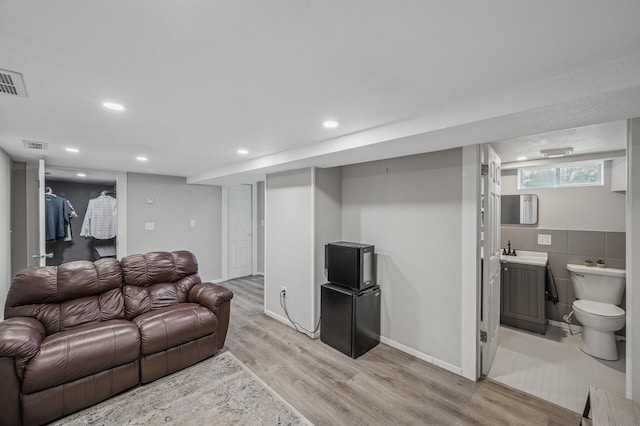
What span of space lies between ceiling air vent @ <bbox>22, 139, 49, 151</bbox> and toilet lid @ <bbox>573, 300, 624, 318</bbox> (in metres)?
5.93

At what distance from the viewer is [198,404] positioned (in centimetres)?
208

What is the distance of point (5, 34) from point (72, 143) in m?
2.10

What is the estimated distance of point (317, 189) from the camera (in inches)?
128

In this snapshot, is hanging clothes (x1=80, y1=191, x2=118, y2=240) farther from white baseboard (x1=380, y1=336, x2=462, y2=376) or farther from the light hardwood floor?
white baseboard (x1=380, y1=336, x2=462, y2=376)

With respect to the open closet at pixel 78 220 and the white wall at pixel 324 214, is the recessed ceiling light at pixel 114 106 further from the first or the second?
the open closet at pixel 78 220

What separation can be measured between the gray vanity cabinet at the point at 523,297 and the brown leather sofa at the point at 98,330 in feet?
11.6

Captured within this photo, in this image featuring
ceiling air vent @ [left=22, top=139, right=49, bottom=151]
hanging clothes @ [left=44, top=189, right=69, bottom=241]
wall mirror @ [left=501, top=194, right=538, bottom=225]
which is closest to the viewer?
ceiling air vent @ [left=22, top=139, right=49, bottom=151]

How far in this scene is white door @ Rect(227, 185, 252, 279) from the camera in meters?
5.85

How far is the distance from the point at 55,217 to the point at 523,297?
7.37m

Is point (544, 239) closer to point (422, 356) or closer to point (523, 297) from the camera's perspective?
point (523, 297)

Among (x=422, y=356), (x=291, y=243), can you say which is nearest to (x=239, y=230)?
(x=291, y=243)

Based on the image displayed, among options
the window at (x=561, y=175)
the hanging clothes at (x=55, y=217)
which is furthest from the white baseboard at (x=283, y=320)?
the hanging clothes at (x=55, y=217)

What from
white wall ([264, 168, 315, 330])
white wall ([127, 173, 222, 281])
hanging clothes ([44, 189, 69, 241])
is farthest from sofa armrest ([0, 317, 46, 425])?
hanging clothes ([44, 189, 69, 241])

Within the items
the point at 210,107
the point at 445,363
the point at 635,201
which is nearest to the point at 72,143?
the point at 210,107
